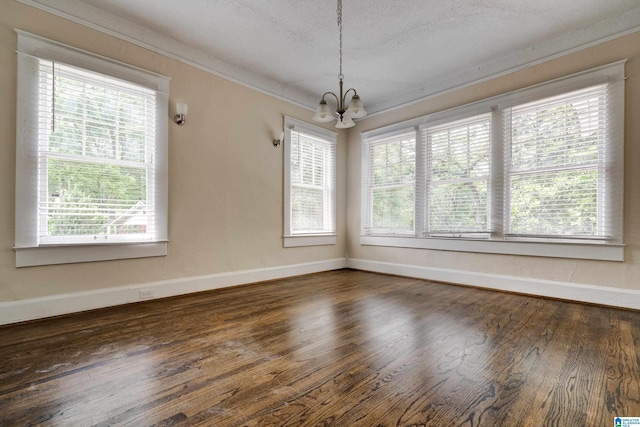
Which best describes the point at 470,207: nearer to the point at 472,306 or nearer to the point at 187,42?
the point at 472,306

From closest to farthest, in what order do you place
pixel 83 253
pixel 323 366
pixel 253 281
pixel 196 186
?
pixel 323 366
pixel 83 253
pixel 196 186
pixel 253 281

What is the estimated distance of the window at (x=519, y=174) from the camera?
3.12 m

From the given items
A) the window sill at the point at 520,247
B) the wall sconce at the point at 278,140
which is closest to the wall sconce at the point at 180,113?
the wall sconce at the point at 278,140

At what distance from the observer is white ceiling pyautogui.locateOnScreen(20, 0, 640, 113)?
2.86 meters

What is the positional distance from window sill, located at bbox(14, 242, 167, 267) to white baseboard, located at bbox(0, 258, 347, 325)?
12.8 inches

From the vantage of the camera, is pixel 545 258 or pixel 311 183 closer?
pixel 545 258

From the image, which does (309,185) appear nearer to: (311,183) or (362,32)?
(311,183)

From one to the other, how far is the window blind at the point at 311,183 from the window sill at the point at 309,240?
0.09 meters

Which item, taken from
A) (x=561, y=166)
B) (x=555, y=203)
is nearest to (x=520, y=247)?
(x=555, y=203)

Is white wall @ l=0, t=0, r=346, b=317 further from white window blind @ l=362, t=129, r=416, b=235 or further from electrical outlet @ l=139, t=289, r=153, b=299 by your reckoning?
white window blind @ l=362, t=129, r=416, b=235

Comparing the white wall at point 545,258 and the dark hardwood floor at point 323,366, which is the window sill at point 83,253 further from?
the white wall at point 545,258

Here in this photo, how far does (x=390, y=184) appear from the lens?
16.5 ft

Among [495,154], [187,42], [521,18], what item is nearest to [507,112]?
[495,154]

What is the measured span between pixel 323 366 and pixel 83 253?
2594 mm
